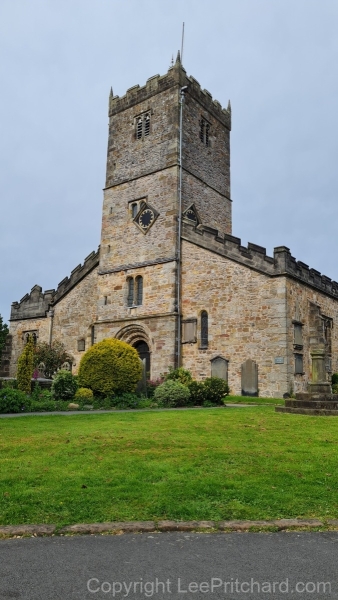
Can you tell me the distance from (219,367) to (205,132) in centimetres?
1631

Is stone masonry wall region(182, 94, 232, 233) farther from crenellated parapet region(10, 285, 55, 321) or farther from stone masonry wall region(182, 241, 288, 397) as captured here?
crenellated parapet region(10, 285, 55, 321)

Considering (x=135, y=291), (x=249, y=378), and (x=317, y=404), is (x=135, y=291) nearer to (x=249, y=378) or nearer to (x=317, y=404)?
Answer: (x=249, y=378)

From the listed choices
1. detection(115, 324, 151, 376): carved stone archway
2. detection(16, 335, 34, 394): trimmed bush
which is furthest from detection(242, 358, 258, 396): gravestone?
detection(16, 335, 34, 394): trimmed bush

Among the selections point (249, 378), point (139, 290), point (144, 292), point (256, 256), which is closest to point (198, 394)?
point (249, 378)

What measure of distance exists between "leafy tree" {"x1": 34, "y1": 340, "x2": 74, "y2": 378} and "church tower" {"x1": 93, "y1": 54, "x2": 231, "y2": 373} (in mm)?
2775

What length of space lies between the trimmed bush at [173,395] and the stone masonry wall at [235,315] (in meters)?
5.00

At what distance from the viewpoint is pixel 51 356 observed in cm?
2928

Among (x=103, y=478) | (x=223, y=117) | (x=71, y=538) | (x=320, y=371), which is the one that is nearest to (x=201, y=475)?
(x=103, y=478)

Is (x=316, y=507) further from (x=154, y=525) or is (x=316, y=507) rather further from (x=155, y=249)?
(x=155, y=249)

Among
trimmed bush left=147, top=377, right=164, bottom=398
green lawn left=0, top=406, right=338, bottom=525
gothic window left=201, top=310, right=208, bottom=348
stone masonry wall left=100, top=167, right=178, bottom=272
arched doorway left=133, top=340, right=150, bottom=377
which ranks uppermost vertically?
stone masonry wall left=100, top=167, right=178, bottom=272

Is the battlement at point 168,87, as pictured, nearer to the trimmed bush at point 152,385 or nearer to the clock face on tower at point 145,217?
the clock face on tower at point 145,217

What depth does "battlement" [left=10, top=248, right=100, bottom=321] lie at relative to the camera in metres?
31.6

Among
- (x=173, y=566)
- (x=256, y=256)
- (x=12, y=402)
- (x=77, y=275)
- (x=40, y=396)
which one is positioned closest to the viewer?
(x=173, y=566)

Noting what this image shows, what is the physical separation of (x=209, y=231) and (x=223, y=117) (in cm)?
1243
